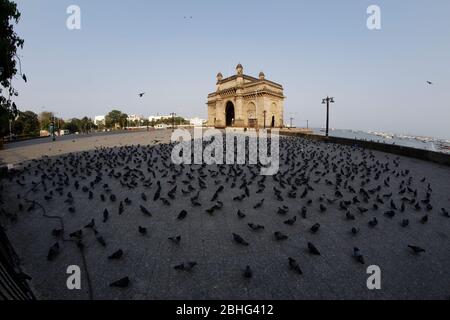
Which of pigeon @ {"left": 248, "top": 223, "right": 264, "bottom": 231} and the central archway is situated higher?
the central archway

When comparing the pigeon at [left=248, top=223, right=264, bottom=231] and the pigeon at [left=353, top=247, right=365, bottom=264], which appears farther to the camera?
the pigeon at [left=248, top=223, right=264, bottom=231]

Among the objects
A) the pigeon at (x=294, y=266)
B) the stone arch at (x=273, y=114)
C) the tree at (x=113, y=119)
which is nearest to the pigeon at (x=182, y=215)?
the pigeon at (x=294, y=266)

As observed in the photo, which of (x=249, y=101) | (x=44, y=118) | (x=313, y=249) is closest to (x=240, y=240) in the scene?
(x=313, y=249)

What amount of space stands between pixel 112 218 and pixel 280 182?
5666mm

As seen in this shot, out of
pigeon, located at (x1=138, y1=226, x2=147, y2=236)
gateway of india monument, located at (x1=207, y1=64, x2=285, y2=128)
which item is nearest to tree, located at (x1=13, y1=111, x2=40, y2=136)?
gateway of india monument, located at (x1=207, y1=64, x2=285, y2=128)

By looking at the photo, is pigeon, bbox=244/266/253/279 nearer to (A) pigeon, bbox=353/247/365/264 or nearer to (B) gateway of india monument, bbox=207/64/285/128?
(A) pigeon, bbox=353/247/365/264

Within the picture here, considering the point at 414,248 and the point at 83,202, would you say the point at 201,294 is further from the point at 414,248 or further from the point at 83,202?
the point at 83,202

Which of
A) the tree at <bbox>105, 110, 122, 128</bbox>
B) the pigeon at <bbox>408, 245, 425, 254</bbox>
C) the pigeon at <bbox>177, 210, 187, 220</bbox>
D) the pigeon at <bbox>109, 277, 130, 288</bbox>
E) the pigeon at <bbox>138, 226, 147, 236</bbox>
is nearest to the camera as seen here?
the pigeon at <bbox>109, 277, 130, 288</bbox>

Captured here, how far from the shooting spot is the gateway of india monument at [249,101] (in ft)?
161

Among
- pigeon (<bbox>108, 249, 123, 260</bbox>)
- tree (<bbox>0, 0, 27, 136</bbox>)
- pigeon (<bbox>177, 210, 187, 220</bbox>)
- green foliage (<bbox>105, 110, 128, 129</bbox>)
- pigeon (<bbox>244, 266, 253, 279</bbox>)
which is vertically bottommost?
pigeon (<bbox>244, 266, 253, 279</bbox>)

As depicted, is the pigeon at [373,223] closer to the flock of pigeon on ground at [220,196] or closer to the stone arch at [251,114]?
the flock of pigeon on ground at [220,196]

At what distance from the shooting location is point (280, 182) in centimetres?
850

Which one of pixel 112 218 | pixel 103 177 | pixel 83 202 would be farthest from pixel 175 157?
pixel 112 218

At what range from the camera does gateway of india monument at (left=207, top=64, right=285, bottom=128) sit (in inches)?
1935
